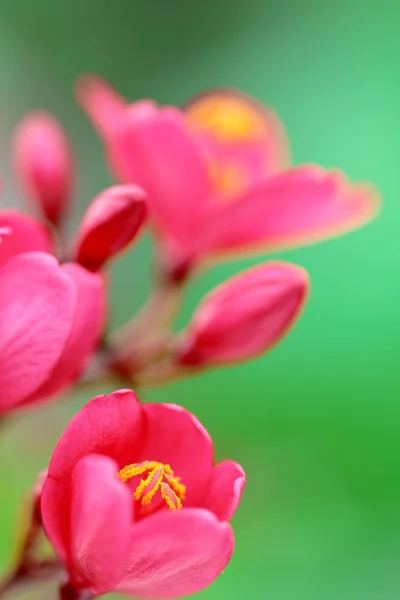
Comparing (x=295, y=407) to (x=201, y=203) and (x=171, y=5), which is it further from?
(x=171, y=5)

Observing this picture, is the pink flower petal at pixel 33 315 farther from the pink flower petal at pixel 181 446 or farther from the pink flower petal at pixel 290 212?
the pink flower petal at pixel 290 212

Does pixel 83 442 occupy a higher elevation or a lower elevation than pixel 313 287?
higher

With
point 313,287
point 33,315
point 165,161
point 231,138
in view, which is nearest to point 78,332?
point 33,315

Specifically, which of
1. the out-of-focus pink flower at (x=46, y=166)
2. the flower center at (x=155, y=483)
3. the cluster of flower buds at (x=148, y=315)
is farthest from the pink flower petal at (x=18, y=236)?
the out-of-focus pink flower at (x=46, y=166)

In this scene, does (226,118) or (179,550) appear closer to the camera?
(179,550)

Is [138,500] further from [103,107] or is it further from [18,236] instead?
A: [103,107]

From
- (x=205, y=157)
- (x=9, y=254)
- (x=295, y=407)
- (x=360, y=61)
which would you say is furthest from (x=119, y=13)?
(x=9, y=254)
